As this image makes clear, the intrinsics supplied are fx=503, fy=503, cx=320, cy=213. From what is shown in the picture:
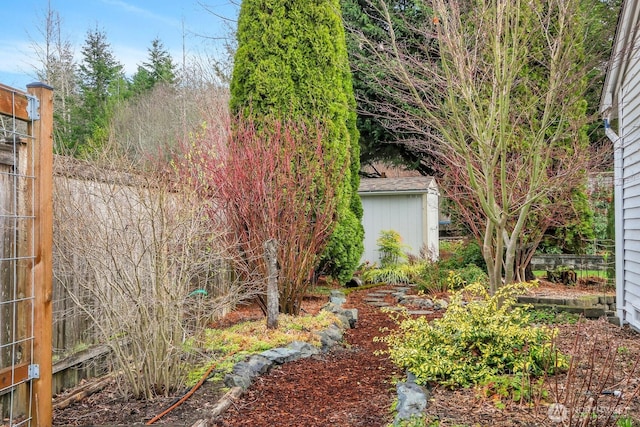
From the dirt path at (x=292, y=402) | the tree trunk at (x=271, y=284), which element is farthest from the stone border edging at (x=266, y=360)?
the tree trunk at (x=271, y=284)

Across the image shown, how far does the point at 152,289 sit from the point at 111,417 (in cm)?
84

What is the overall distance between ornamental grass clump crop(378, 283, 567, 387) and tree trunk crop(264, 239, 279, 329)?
5.03ft

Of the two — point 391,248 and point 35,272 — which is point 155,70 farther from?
point 35,272

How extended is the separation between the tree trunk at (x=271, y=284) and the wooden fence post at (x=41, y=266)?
2521mm

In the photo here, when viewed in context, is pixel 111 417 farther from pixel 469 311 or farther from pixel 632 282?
pixel 632 282

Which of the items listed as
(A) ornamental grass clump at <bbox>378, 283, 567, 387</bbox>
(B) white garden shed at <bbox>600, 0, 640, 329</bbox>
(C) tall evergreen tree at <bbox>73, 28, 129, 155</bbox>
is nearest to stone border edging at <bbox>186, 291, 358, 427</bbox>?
(A) ornamental grass clump at <bbox>378, 283, 567, 387</bbox>

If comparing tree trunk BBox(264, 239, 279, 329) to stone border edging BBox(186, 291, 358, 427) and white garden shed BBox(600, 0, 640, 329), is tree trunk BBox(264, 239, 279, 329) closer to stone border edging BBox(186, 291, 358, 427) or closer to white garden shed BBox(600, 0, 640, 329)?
stone border edging BBox(186, 291, 358, 427)

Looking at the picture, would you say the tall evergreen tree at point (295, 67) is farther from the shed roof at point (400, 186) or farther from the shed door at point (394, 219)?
the shed door at point (394, 219)

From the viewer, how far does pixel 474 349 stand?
3953 millimetres

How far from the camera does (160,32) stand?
997 inches

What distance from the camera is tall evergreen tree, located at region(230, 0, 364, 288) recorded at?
7.46 meters

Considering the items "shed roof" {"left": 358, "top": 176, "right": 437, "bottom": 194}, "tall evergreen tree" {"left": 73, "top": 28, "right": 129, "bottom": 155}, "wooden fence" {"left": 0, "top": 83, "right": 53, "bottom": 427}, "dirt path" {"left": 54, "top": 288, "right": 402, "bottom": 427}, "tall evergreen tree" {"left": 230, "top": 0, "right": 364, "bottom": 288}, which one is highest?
"tall evergreen tree" {"left": 73, "top": 28, "right": 129, "bottom": 155}

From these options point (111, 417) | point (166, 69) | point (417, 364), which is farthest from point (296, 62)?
point (166, 69)

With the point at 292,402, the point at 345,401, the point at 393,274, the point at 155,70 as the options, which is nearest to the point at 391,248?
the point at 393,274
